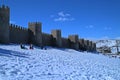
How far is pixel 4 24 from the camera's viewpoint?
26.1 m

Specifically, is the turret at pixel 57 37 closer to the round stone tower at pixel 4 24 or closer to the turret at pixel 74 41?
the turret at pixel 74 41

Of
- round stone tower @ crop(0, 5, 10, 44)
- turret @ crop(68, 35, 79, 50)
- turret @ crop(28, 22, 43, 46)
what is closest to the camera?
round stone tower @ crop(0, 5, 10, 44)

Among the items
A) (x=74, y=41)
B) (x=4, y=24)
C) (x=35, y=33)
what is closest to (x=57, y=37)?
(x=35, y=33)

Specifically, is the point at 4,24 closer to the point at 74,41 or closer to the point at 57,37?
the point at 57,37

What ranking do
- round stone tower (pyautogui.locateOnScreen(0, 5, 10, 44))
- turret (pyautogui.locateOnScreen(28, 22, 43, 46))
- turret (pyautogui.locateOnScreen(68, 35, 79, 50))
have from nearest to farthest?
1. round stone tower (pyautogui.locateOnScreen(0, 5, 10, 44))
2. turret (pyautogui.locateOnScreen(28, 22, 43, 46))
3. turret (pyautogui.locateOnScreen(68, 35, 79, 50))

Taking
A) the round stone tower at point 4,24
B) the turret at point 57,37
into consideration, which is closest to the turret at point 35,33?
the turret at point 57,37

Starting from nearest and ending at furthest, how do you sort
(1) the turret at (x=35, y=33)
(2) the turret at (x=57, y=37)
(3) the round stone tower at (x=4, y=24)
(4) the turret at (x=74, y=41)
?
(3) the round stone tower at (x=4, y=24)
(1) the turret at (x=35, y=33)
(2) the turret at (x=57, y=37)
(4) the turret at (x=74, y=41)

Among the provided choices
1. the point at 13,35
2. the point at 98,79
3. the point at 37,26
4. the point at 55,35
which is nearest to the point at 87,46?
the point at 55,35

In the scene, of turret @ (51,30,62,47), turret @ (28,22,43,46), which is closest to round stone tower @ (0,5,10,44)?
turret @ (28,22,43,46)

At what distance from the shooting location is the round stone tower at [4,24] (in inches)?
1019

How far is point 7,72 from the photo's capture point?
312 inches

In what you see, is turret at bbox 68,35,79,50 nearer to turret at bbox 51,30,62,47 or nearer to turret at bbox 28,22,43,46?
turret at bbox 51,30,62,47

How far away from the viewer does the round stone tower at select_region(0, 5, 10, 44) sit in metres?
25.9

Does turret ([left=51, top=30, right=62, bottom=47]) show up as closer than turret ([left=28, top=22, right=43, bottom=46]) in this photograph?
No
